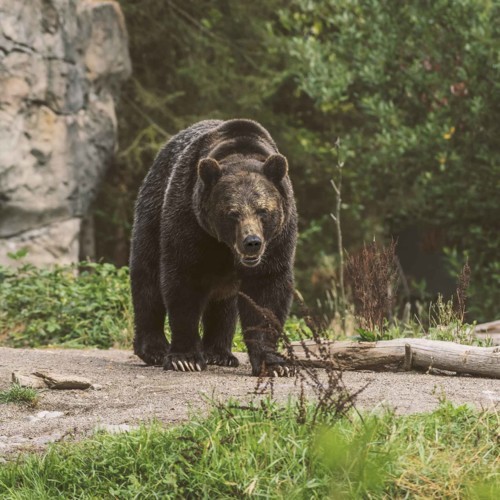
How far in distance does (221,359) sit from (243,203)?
153cm

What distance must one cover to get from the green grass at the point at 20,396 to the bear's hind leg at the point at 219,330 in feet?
6.29

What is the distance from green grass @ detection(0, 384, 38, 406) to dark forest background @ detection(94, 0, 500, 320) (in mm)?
4996

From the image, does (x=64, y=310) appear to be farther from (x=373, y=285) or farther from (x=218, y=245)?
(x=218, y=245)

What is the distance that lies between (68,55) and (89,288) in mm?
4468

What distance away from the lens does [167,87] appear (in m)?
17.1

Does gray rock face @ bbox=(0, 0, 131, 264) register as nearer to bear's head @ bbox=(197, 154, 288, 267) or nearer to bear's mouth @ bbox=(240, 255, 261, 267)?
bear's head @ bbox=(197, 154, 288, 267)

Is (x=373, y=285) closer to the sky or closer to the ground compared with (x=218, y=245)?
closer to the ground

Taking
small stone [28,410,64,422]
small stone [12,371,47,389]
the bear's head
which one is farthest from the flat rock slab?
the bear's head

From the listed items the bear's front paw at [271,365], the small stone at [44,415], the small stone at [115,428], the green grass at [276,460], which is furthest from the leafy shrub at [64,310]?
the green grass at [276,460]

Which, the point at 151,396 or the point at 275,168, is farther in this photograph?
the point at 275,168

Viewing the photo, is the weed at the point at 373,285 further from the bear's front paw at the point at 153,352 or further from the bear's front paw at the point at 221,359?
the bear's front paw at the point at 153,352

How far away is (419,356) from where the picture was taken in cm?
Answer: 669

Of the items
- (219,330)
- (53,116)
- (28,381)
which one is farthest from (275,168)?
(53,116)

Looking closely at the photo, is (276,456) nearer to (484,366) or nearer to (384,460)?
(384,460)
